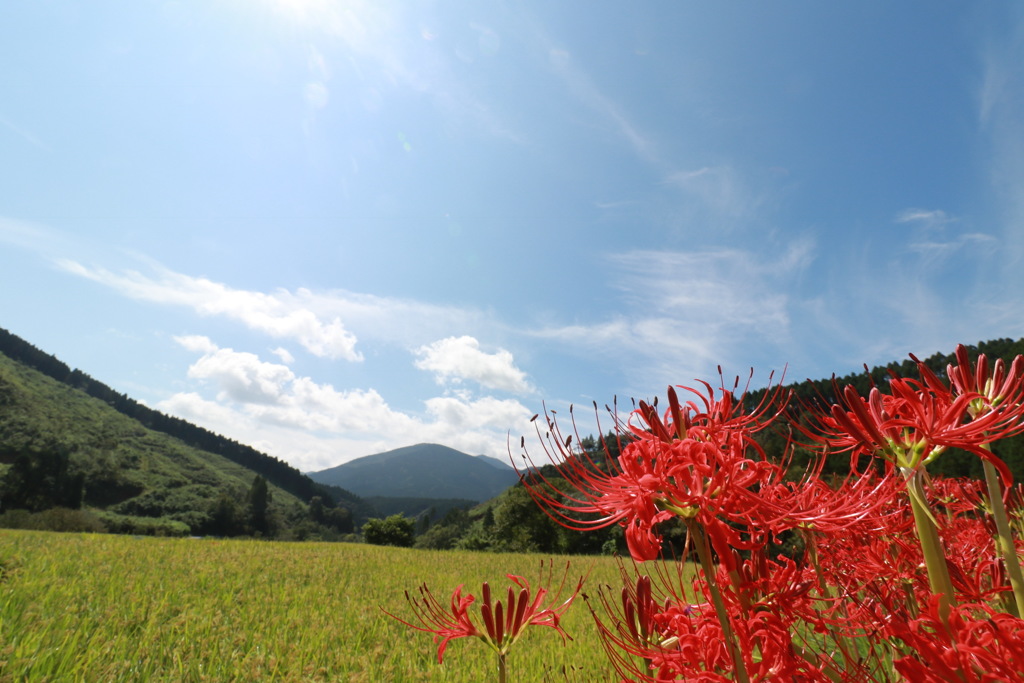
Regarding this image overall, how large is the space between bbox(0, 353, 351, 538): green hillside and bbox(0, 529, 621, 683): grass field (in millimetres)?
43369

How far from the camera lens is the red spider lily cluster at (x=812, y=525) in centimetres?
81

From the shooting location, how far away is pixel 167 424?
264 feet

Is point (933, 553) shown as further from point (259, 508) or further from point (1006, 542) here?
point (259, 508)

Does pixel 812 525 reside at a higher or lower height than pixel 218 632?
higher

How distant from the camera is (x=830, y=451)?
1338mm

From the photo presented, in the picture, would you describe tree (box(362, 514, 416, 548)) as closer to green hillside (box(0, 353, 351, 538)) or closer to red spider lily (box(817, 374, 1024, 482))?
green hillside (box(0, 353, 351, 538))

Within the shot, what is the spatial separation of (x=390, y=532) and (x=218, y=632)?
28963 mm

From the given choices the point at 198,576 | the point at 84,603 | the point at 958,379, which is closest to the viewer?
the point at 958,379

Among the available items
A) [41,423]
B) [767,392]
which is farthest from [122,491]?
[767,392]

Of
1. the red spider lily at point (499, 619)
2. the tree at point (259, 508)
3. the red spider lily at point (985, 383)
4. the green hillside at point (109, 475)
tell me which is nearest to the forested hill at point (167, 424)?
the green hillside at point (109, 475)

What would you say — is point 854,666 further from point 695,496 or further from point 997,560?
point 695,496

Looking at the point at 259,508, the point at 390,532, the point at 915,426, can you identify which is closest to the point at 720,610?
the point at 915,426

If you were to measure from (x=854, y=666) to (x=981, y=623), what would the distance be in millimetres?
423

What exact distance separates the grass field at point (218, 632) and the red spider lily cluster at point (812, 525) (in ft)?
1.64
